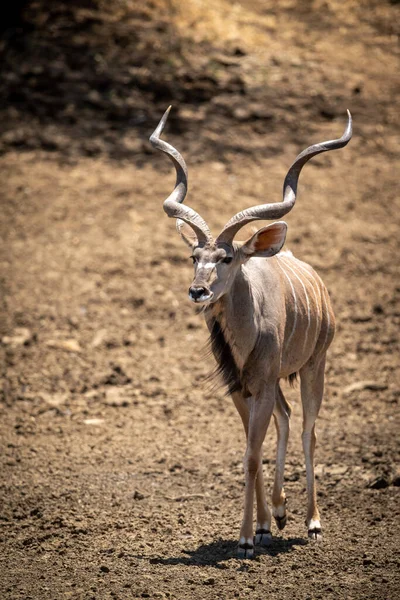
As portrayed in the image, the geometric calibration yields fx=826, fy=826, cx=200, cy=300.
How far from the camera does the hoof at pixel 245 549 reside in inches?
187

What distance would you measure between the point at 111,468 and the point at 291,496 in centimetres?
141

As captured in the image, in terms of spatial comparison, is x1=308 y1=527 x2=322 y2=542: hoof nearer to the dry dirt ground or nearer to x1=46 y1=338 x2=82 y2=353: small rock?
the dry dirt ground

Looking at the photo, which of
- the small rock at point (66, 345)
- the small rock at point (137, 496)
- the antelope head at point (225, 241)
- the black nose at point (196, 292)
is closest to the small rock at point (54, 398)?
the small rock at point (66, 345)

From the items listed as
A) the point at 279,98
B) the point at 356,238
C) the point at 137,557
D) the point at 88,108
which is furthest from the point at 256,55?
the point at 137,557

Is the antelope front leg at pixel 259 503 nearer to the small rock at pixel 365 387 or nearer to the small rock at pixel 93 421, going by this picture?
the small rock at pixel 93 421

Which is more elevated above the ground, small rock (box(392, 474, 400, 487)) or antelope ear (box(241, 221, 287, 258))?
antelope ear (box(241, 221, 287, 258))

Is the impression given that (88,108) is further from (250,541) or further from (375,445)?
(250,541)

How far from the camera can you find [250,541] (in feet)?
15.7

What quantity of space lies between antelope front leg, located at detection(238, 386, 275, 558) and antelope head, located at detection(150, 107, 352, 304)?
2.30 feet

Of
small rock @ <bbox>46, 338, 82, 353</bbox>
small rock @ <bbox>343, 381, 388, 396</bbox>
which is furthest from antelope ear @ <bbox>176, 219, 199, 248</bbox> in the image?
small rock @ <bbox>46, 338, 82, 353</bbox>

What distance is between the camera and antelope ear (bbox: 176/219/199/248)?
16.2ft

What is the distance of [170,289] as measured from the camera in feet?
31.7

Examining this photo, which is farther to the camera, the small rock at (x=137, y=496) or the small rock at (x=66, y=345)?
the small rock at (x=66, y=345)

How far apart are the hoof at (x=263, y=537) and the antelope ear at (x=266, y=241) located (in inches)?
67.2
